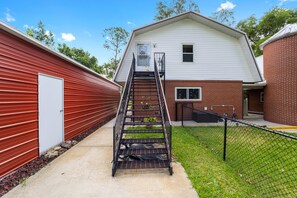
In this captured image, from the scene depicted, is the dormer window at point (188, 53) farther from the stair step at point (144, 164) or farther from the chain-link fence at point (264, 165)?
the stair step at point (144, 164)

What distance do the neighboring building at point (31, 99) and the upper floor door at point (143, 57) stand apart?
3.62 metres

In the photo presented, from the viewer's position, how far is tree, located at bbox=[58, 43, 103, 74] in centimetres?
2937

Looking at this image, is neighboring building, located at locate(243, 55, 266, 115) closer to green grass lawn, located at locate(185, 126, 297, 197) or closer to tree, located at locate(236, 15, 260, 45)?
green grass lawn, located at locate(185, 126, 297, 197)

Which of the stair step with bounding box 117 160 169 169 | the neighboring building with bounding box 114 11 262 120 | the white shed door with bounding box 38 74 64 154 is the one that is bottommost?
the stair step with bounding box 117 160 169 169

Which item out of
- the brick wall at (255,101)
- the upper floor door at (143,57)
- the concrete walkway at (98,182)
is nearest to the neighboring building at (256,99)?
the brick wall at (255,101)

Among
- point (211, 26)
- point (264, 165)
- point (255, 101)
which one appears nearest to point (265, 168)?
point (264, 165)

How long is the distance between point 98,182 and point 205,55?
28.1ft

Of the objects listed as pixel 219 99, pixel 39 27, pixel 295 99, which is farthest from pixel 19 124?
pixel 39 27

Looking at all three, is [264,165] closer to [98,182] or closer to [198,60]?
[98,182]

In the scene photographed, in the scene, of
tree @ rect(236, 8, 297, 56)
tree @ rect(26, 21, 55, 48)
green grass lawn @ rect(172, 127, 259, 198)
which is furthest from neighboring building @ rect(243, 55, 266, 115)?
tree @ rect(26, 21, 55, 48)

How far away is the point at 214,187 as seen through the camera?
2727 mm

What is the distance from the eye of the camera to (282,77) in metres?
8.65

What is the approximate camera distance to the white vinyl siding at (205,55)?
30.2 ft

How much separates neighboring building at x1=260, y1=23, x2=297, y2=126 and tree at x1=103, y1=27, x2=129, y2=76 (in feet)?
65.4
